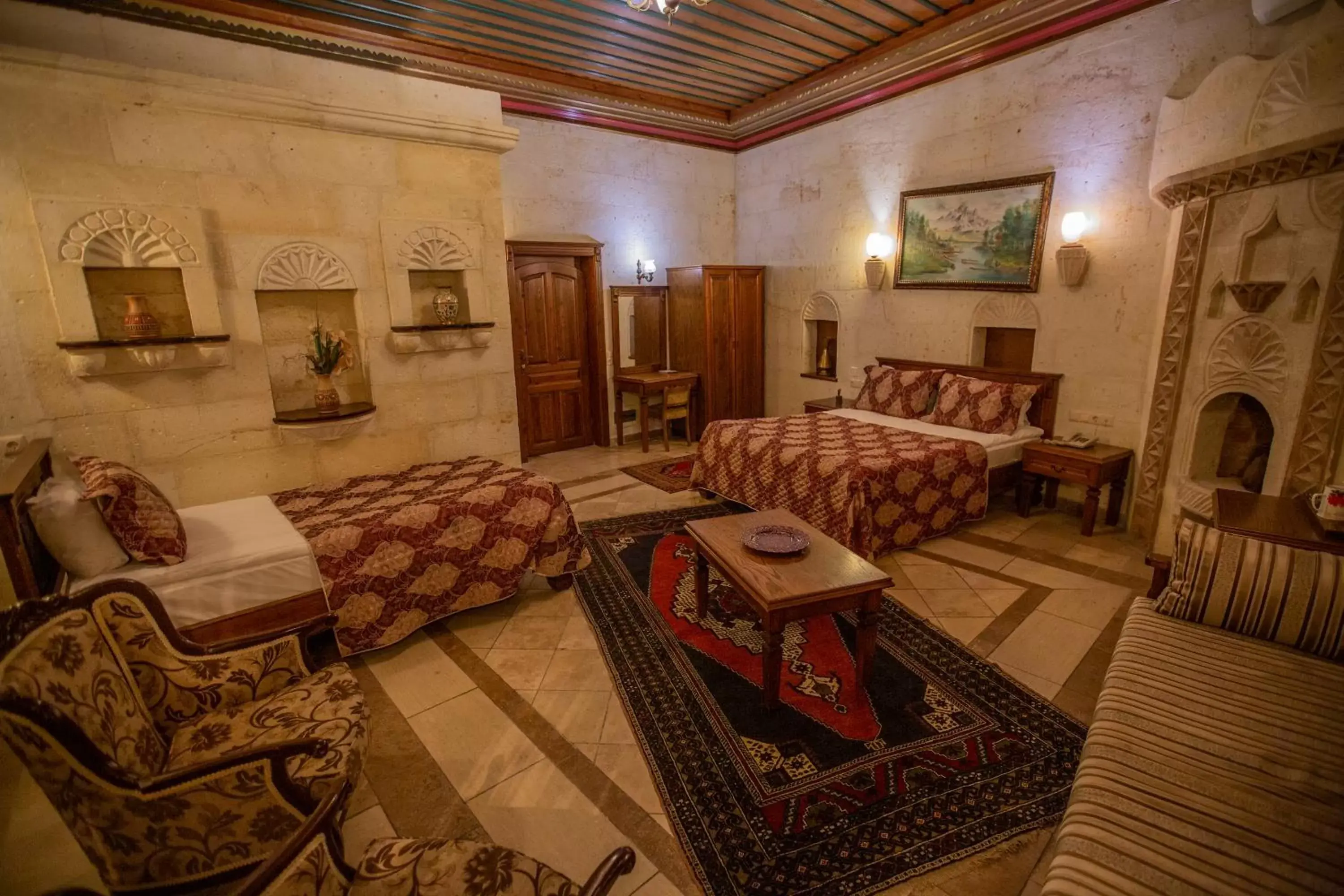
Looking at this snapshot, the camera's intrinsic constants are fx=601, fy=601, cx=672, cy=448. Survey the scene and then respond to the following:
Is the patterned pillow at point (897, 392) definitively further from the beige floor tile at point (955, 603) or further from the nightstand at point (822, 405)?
the beige floor tile at point (955, 603)

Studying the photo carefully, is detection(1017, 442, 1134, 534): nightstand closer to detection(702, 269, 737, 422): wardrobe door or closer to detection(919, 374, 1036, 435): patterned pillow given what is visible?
detection(919, 374, 1036, 435): patterned pillow

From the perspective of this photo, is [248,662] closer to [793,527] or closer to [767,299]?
[793,527]

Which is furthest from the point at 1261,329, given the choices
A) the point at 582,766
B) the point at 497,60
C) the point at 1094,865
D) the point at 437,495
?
the point at 497,60

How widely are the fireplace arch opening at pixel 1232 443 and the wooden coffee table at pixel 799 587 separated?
2.67 meters

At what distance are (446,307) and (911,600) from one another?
3.83 metres

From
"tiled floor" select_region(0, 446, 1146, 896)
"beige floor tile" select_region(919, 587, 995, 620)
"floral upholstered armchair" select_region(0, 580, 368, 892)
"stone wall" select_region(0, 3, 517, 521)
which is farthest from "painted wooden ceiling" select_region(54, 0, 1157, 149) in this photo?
"beige floor tile" select_region(919, 587, 995, 620)

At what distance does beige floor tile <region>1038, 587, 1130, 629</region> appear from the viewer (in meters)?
3.34

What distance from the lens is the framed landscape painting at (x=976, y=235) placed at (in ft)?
Answer: 16.1

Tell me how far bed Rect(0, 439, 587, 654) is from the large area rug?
0.65m

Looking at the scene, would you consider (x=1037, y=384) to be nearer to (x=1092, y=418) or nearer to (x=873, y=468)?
(x=1092, y=418)

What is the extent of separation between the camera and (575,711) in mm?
2699

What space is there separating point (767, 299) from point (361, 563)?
587cm

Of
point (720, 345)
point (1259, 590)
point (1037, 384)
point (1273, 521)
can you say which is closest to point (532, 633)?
point (1259, 590)

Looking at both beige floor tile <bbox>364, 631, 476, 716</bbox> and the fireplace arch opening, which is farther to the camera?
the fireplace arch opening
